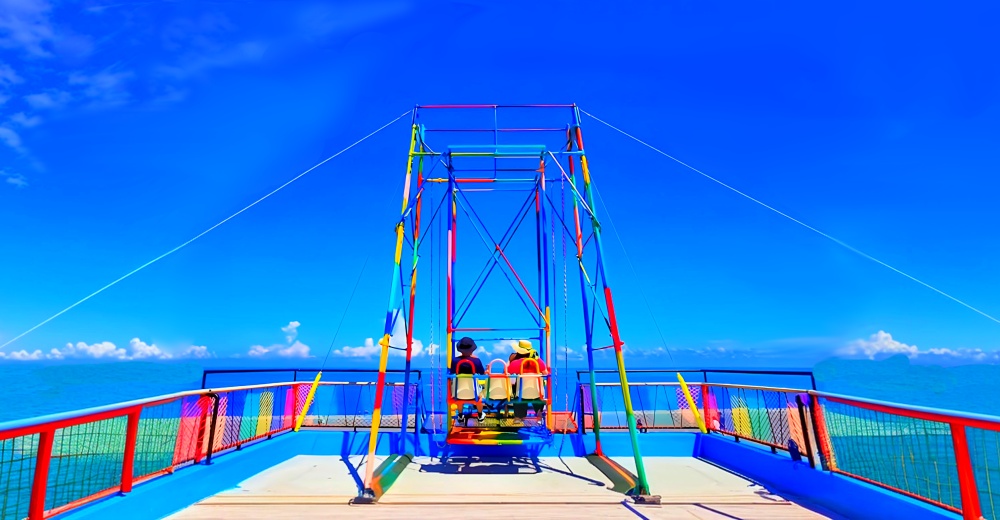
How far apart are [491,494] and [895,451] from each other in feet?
14.9

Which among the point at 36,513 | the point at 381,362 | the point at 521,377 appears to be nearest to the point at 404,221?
the point at 381,362

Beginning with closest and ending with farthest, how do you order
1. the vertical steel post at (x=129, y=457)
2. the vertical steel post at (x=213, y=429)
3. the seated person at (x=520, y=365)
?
1. the vertical steel post at (x=129, y=457)
2. the vertical steel post at (x=213, y=429)
3. the seated person at (x=520, y=365)

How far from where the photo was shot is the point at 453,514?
223 inches

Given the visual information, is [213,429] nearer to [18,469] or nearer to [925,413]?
[18,469]

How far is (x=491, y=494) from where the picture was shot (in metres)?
6.66

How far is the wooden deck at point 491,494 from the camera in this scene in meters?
5.73

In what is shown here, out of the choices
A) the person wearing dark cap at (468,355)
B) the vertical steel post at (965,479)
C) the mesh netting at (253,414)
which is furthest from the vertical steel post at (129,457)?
the vertical steel post at (965,479)

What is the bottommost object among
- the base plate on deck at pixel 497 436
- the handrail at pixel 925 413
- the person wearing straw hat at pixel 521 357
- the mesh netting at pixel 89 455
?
the base plate on deck at pixel 497 436

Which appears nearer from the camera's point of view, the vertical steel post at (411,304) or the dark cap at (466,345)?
the vertical steel post at (411,304)

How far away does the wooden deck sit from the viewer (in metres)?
5.73

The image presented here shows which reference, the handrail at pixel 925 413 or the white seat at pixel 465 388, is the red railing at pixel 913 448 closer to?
the handrail at pixel 925 413

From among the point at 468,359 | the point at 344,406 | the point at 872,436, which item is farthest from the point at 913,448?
the point at 344,406

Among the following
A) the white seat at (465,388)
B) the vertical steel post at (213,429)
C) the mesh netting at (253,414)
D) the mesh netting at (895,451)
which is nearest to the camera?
the mesh netting at (895,451)

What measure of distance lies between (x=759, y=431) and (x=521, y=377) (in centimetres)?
393
